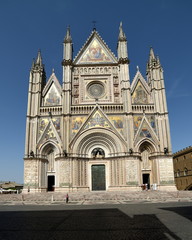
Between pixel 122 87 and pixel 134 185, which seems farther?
pixel 122 87

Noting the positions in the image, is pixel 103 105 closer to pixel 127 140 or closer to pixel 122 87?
pixel 122 87

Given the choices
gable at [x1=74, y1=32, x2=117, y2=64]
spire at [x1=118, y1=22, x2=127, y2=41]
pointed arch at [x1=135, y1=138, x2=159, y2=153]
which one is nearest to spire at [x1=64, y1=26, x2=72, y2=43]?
gable at [x1=74, y1=32, x2=117, y2=64]

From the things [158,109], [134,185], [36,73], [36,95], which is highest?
[36,73]

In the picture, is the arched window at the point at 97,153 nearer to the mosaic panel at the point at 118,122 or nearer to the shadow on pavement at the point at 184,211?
the mosaic panel at the point at 118,122

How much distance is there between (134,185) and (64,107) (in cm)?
1363

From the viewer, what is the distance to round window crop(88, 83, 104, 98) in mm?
32125

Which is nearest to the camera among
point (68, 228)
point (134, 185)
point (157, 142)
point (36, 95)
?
point (68, 228)

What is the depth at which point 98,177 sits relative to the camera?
28969mm

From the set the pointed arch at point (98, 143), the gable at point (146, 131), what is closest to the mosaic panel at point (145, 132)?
the gable at point (146, 131)

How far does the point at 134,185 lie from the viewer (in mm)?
26781

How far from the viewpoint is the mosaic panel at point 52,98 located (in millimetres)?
30977

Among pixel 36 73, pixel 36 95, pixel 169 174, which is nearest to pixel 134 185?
pixel 169 174

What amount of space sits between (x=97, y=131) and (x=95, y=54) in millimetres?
12561

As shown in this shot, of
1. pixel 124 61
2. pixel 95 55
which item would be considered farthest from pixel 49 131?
pixel 124 61
